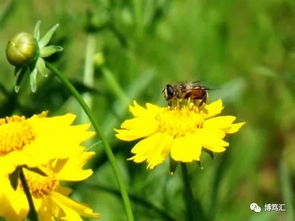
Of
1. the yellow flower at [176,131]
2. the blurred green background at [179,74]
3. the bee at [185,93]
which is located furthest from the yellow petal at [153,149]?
the blurred green background at [179,74]

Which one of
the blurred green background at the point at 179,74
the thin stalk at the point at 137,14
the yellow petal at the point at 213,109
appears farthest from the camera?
the thin stalk at the point at 137,14

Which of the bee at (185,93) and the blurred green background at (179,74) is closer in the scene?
the bee at (185,93)

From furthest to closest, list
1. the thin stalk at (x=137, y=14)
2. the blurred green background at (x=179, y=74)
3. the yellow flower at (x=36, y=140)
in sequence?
the thin stalk at (x=137, y=14) < the blurred green background at (x=179, y=74) < the yellow flower at (x=36, y=140)

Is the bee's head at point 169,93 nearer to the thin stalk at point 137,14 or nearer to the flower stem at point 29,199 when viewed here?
the flower stem at point 29,199

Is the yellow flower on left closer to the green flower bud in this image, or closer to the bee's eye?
the green flower bud

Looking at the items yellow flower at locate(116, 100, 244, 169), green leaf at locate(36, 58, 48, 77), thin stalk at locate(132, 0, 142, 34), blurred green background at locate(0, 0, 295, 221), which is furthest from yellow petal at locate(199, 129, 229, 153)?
thin stalk at locate(132, 0, 142, 34)

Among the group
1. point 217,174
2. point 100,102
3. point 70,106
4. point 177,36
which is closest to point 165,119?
point 217,174

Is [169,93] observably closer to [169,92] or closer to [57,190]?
[169,92]
